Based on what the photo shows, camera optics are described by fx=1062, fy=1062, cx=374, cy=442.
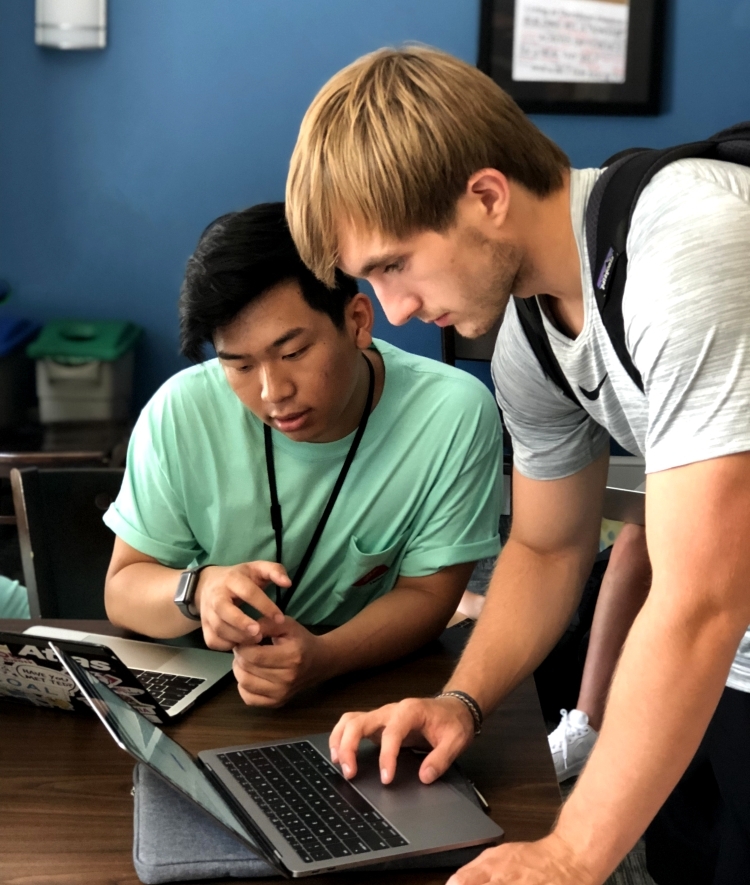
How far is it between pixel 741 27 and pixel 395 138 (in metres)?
2.63

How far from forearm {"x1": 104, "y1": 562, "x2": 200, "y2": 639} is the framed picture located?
7.50ft

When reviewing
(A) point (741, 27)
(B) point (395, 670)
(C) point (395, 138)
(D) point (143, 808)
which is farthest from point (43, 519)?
(A) point (741, 27)

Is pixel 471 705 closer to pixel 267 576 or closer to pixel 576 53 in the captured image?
pixel 267 576

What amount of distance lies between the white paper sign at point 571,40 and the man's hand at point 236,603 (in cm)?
250

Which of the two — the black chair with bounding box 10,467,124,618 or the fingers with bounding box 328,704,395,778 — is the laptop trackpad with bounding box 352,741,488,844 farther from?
the black chair with bounding box 10,467,124,618

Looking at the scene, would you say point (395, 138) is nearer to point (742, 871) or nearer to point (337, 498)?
point (337, 498)

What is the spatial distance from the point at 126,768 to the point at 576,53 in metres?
2.78

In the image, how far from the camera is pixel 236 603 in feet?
3.95

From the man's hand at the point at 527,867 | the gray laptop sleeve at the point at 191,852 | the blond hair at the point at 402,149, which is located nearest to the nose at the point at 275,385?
the blond hair at the point at 402,149

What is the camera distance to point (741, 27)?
10.5 feet

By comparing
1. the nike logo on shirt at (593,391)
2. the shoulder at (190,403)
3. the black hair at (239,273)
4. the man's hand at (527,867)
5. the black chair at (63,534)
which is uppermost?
the black hair at (239,273)

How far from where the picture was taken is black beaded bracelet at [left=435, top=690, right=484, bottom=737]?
3.60 ft

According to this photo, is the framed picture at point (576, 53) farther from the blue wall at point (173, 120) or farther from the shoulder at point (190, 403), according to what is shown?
the shoulder at point (190, 403)

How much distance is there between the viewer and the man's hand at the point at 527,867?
2.72 ft
